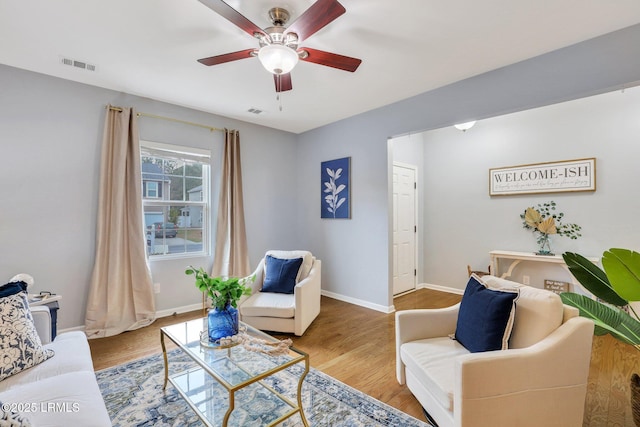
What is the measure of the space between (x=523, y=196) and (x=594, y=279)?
2.82m

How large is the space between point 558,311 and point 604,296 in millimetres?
303

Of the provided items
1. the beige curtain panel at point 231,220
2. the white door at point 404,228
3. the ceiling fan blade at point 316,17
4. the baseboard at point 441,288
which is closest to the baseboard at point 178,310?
the beige curtain panel at point 231,220

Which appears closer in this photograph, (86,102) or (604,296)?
(604,296)

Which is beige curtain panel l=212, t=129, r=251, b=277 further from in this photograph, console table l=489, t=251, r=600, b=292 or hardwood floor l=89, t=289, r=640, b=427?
console table l=489, t=251, r=600, b=292

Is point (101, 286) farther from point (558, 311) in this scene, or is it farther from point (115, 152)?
point (558, 311)

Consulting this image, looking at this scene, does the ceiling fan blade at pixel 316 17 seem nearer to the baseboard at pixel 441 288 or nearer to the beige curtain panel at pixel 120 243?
the beige curtain panel at pixel 120 243

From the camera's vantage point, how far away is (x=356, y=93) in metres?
3.33

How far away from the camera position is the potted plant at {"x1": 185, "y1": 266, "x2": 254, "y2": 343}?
193 centimetres

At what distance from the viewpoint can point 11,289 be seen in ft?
5.93

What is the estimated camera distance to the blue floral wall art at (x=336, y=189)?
13.9 ft

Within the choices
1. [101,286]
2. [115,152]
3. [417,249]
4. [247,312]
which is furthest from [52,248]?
[417,249]

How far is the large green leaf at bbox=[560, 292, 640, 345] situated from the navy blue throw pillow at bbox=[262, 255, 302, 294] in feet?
7.84

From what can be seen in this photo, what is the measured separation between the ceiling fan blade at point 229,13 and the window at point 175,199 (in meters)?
2.41

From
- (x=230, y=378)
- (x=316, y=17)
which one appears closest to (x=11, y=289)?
(x=230, y=378)
